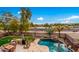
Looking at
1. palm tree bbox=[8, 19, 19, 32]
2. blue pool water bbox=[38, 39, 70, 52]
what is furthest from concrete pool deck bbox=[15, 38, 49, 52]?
palm tree bbox=[8, 19, 19, 32]

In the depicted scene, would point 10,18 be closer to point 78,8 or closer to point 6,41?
point 6,41

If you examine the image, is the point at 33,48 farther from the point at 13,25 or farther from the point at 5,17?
the point at 5,17

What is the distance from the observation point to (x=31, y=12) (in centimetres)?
218

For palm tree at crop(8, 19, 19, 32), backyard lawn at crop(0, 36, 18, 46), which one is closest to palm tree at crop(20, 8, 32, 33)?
palm tree at crop(8, 19, 19, 32)

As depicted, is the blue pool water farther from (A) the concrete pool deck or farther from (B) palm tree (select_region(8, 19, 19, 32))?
(B) palm tree (select_region(8, 19, 19, 32))

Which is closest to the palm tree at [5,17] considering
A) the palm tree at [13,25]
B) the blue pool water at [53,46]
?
the palm tree at [13,25]

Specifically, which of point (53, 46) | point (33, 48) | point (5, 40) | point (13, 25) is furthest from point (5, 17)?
point (53, 46)

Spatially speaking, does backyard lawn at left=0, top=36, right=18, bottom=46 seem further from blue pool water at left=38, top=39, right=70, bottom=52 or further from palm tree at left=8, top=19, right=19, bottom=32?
blue pool water at left=38, top=39, right=70, bottom=52

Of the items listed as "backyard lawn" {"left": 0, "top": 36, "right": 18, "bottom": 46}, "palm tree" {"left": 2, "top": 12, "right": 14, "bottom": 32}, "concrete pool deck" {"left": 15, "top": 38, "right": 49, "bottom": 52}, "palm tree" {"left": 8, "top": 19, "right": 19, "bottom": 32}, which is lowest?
"concrete pool deck" {"left": 15, "top": 38, "right": 49, "bottom": 52}

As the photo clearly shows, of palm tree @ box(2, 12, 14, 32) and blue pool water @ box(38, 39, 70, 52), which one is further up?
palm tree @ box(2, 12, 14, 32)

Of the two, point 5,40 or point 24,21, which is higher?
point 24,21

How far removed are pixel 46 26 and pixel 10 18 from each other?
40cm

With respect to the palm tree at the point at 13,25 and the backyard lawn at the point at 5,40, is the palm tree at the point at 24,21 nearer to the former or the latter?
the palm tree at the point at 13,25
